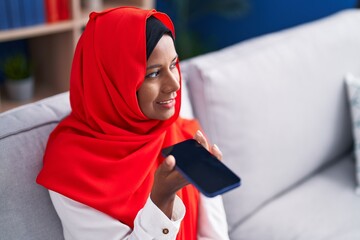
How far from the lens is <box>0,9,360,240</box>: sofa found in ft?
3.97

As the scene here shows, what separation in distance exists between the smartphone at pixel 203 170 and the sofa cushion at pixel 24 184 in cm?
30

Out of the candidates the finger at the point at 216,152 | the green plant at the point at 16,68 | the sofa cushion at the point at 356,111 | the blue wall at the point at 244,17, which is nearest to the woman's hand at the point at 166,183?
the finger at the point at 216,152

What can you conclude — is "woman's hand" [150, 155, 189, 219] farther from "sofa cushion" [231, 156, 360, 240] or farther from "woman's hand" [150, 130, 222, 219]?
"sofa cushion" [231, 156, 360, 240]

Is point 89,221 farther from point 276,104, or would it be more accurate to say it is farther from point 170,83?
point 276,104

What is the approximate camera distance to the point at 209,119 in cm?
122

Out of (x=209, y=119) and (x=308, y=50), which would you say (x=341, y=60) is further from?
(x=209, y=119)

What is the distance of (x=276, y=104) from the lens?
1.34m

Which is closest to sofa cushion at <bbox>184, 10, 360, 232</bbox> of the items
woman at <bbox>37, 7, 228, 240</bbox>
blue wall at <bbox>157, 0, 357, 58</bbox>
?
woman at <bbox>37, 7, 228, 240</bbox>

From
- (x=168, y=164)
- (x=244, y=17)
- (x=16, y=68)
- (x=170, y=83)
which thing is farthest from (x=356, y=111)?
(x=16, y=68)

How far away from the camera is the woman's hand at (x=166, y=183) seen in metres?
0.73

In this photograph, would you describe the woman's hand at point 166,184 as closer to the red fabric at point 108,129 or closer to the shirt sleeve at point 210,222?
the red fabric at point 108,129

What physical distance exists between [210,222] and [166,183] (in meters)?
0.30

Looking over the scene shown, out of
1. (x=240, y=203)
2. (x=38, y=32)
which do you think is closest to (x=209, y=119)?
(x=240, y=203)

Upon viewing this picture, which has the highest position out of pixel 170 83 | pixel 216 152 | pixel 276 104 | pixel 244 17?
pixel 170 83
